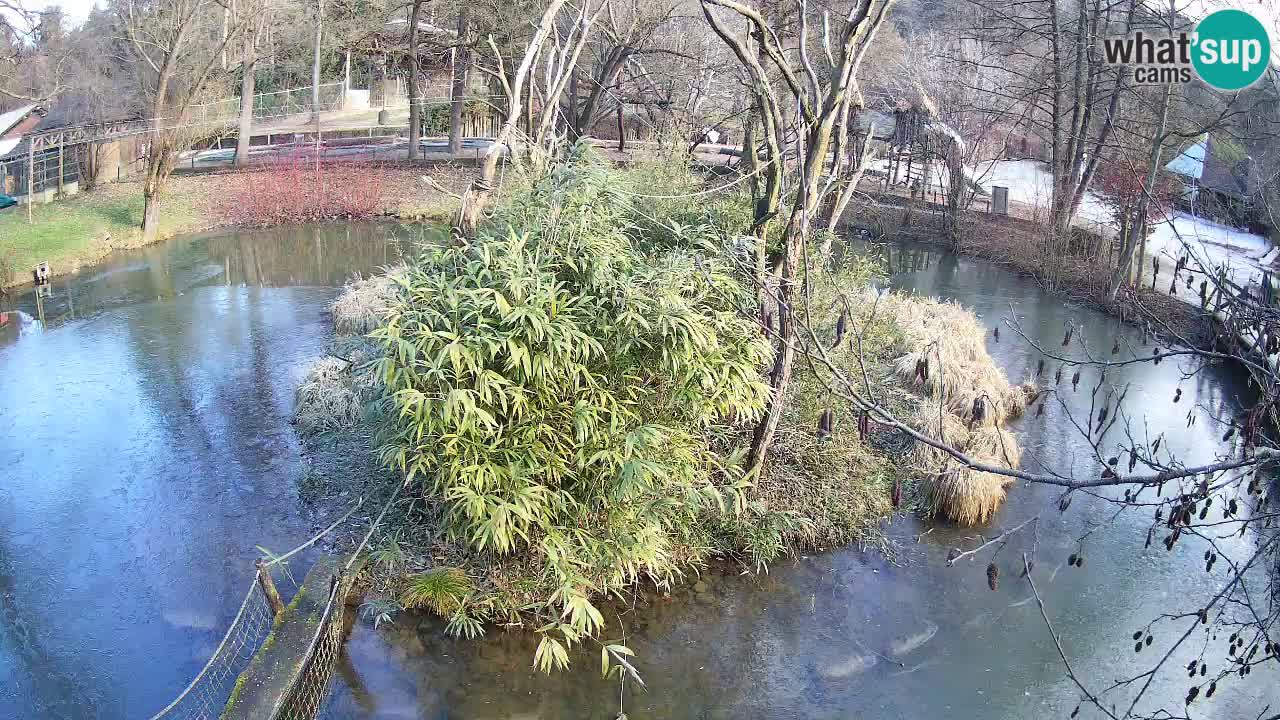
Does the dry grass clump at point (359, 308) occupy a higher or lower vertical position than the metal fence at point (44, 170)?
lower

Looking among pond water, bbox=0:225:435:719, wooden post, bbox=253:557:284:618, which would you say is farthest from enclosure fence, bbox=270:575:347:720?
pond water, bbox=0:225:435:719

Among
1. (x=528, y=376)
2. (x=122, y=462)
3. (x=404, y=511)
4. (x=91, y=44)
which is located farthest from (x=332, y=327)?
(x=91, y=44)

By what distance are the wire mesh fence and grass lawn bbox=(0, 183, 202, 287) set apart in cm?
992

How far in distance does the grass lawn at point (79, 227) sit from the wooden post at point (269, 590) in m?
10.4

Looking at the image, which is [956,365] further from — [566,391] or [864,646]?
[566,391]

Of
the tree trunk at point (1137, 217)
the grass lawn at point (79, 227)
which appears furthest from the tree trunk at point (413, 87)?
the tree trunk at point (1137, 217)

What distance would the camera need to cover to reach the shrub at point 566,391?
20.1ft

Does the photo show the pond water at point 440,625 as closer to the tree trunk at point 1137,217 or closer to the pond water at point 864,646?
the pond water at point 864,646

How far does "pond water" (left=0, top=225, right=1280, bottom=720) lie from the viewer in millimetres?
6082

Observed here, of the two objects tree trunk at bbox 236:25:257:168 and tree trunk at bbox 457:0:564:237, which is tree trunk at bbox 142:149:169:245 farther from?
tree trunk at bbox 457:0:564:237

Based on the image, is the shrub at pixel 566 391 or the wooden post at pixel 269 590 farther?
the shrub at pixel 566 391

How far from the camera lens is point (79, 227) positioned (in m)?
16.2

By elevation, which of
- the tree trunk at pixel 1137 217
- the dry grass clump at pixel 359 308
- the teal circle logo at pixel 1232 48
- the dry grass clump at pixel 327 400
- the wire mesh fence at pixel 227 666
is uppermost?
the teal circle logo at pixel 1232 48

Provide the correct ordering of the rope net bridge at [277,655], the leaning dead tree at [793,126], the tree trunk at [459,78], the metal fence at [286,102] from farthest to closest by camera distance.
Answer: the metal fence at [286,102] < the tree trunk at [459,78] < the leaning dead tree at [793,126] < the rope net bridge at [277,655]
